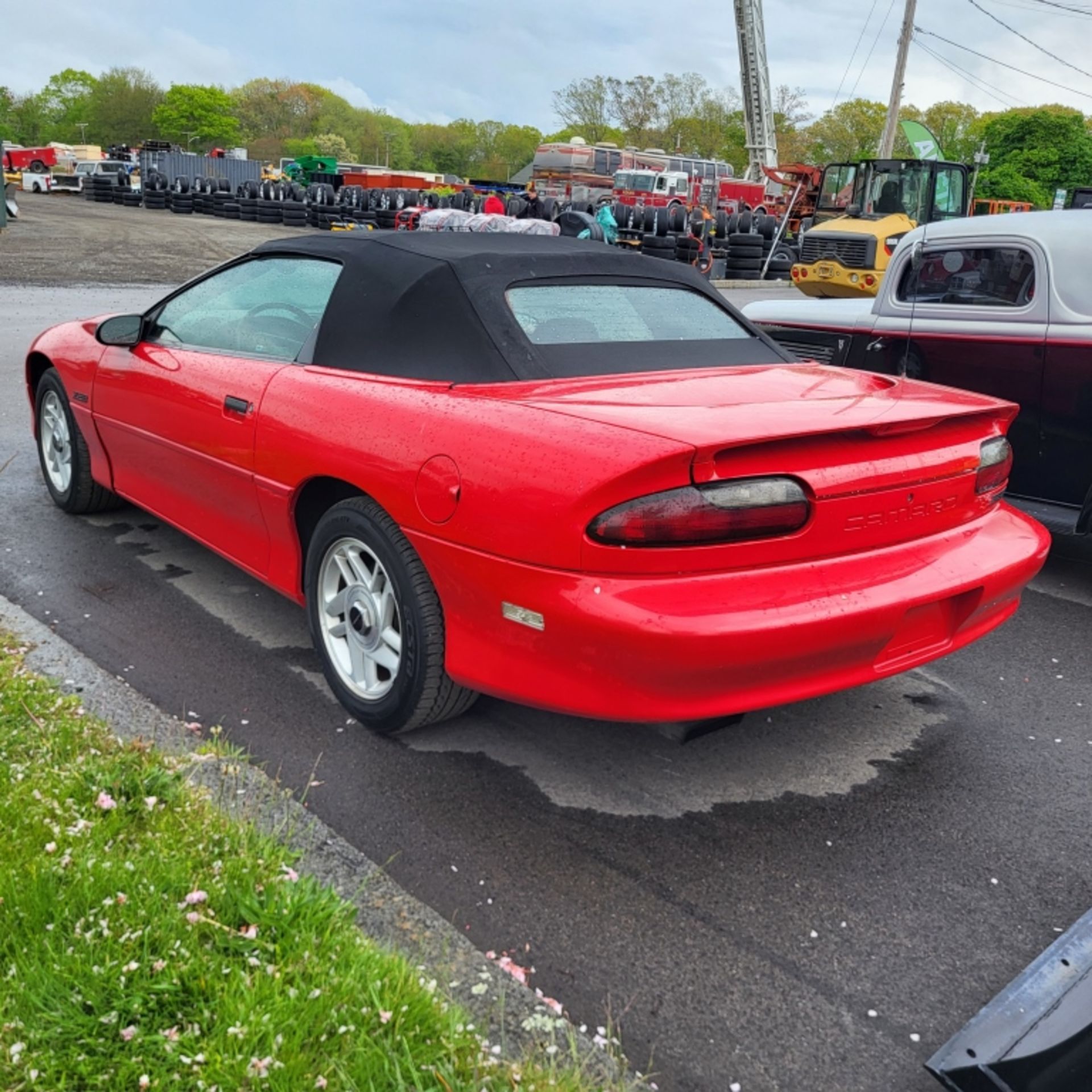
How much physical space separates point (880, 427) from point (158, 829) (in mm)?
2107

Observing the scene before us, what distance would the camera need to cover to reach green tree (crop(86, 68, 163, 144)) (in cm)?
12875

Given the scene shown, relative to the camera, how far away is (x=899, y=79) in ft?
124

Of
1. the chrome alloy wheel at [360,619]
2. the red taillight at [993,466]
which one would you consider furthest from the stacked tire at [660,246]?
the chrome alloy wheel at [360,619]

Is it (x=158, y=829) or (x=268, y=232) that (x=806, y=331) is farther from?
(x=268, y=232)

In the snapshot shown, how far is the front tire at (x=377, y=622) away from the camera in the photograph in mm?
3119

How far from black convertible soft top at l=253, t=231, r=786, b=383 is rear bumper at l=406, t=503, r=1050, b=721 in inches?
25.9

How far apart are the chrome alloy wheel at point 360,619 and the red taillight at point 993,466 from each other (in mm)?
1805

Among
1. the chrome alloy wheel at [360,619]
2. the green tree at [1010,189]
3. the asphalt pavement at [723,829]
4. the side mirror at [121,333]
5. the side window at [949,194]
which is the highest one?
the green tree at [1010,189]

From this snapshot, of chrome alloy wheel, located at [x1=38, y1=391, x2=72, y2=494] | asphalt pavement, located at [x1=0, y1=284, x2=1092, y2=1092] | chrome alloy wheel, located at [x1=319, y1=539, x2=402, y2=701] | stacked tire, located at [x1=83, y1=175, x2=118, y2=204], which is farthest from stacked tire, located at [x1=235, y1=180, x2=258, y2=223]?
chrome alloy wheel, located at [x1=319, y1=539, x2=402, y2=701]

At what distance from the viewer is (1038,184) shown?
65.6m

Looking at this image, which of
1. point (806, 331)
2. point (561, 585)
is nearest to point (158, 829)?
point (561, 585)

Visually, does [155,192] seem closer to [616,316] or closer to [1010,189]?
[1010,189]

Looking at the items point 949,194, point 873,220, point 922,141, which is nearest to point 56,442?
point 873,220

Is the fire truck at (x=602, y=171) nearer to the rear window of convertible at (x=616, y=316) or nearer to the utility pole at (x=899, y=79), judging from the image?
the utility pole at (x=899, y=79)
